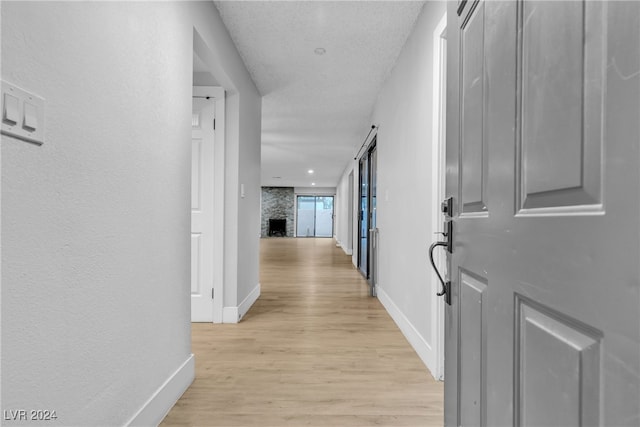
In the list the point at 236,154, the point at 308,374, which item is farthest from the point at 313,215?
the point at 308,374

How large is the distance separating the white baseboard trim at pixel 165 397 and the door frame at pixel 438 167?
4.73ft

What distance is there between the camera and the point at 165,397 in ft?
5.25

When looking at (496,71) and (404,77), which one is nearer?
(496,71)

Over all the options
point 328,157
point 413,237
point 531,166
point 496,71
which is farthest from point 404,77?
point 328,157

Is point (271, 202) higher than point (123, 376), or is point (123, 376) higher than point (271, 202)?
point (271, 202)

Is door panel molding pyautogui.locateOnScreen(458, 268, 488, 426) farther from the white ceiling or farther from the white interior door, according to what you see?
the white interior door

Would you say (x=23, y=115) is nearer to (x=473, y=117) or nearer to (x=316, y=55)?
(x=473, y=117)

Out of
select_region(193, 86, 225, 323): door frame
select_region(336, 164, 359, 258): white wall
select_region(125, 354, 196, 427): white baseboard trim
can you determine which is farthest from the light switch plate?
select_region(336, 164, 359, 258): white wall

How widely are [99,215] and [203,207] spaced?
1867 millimetres

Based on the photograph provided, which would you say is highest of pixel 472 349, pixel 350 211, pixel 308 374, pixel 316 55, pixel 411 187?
pixel 316 55

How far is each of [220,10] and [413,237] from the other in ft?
7.11

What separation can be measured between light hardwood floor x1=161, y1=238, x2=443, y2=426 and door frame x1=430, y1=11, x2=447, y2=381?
27 cm

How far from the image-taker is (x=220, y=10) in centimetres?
238

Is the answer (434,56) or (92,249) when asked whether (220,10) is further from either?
(92,249)
